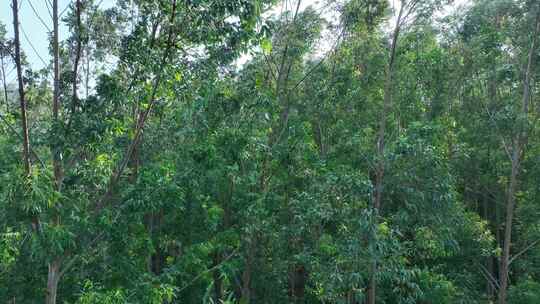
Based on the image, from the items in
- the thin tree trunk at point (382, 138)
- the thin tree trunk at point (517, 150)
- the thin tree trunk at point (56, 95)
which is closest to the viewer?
the thin tree trunk at point (56, 95)

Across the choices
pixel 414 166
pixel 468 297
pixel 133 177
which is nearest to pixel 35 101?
pixel 133 177

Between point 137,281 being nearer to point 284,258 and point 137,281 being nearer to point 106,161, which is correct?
point 106,161

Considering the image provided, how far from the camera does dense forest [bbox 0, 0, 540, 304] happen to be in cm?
688

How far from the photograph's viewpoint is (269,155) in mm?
10680

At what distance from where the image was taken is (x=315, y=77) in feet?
41.1

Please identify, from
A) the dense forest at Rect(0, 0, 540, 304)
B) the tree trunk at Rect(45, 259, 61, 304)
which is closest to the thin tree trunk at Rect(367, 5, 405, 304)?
the dense forest at Rect(0, 0, 540, 304)

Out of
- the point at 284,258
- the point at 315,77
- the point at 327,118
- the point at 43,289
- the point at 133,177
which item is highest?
the point at 315,77

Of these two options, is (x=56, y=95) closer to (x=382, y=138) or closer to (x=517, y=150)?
(x=382, y=138)

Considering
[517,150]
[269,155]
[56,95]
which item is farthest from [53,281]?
[517,150]

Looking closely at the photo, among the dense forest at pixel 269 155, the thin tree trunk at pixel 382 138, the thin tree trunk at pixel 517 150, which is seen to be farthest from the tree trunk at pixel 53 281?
the thin tree trunk at pixel 517 150

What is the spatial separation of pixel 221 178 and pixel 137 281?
8.90ft

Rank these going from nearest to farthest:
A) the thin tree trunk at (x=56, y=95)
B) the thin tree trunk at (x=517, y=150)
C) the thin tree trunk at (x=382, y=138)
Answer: the thin tree trunk at (x=56, y=95) → the thin tree trunk at (x=382, y=138) → the thin tree trunk at (x=517, y=150)

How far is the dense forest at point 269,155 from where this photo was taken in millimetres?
6883

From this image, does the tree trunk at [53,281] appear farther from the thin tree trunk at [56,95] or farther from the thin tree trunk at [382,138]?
the thin tree trunk at [382,138]
